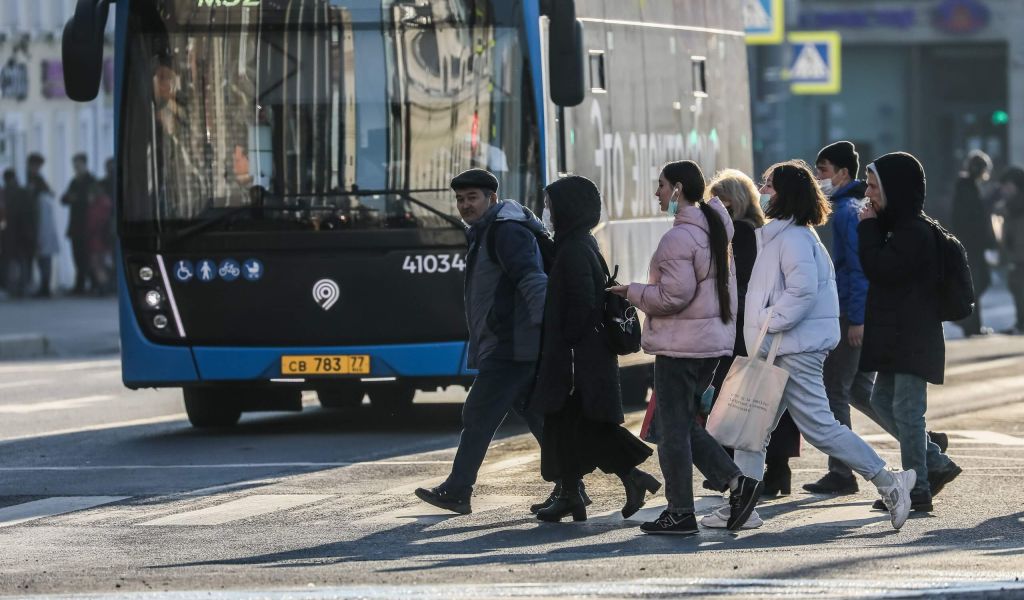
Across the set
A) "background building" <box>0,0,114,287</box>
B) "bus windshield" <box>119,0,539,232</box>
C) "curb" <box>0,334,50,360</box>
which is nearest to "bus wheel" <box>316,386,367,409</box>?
"bus windshield" <box>119,0,539,232</box>

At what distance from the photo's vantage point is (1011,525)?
10.2 meters

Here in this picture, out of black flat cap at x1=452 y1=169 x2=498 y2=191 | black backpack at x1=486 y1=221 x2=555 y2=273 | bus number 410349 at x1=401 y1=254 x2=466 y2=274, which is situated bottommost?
bus number 410349 at x1=401 y1=254 x2=466 y2=274

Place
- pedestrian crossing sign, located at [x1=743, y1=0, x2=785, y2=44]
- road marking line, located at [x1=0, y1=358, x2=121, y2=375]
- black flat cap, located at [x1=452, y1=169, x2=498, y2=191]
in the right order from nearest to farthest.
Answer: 1. black flat cap, located at [x1=452, y1=169, x2=498, y2=191]
2. road marking line, located at [x1=0, y1=358, x2=121, y2=375]
3. pedestrian crossing sign, located at [x1=743, y1=0, x2=785, y2=44]

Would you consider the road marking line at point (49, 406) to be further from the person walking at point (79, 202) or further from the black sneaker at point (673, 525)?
the person walking at point (79, 202)

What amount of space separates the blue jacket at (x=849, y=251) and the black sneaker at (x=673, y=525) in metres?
1.88

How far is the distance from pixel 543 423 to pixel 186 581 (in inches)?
97.7

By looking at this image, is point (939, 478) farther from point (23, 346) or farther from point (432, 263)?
point (23, 346)

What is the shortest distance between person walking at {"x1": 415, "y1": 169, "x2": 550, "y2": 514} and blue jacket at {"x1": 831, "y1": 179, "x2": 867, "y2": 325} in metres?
1.52

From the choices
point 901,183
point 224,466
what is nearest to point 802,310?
point 901,183

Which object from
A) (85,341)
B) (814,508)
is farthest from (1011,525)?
(85,341)

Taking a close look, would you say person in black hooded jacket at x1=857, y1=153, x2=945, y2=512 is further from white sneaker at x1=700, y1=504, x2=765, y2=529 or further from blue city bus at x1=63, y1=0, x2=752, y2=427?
blue city bus at x1=63, y1=0, x2=752, y2=427

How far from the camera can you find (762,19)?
27.1 meters

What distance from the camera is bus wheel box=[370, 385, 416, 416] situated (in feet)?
56.1

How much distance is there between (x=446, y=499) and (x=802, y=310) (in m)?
1.86
